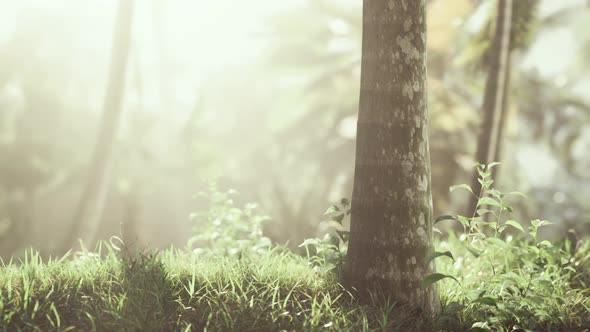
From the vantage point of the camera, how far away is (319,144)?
2630 centimetres

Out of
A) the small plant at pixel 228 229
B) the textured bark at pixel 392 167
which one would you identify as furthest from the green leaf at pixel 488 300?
the small plant at pixel 228 229

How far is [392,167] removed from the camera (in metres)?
4.75

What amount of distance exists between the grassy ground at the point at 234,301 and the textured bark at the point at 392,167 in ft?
Answer: 0.74

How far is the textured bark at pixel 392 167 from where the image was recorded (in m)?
4.73

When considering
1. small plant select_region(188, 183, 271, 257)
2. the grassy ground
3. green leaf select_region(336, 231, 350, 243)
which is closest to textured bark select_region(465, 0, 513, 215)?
the grassy ground

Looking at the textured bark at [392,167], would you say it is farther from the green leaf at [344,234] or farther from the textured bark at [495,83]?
the textured bark at [495,83]

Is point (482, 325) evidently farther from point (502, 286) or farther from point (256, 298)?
point (256, 298)

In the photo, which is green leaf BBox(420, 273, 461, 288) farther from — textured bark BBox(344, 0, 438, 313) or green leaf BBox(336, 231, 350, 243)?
green leaf BBox(336, 231, 350, 243)

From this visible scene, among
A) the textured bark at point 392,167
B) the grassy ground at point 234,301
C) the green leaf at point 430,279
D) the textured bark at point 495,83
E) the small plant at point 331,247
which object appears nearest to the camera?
the grassy ground at point 234,301

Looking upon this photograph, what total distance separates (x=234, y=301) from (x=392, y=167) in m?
1.52

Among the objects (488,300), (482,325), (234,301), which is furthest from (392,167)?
(234,301)

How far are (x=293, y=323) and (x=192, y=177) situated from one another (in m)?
24.1

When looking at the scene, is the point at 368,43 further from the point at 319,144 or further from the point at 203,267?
the point at 319,144

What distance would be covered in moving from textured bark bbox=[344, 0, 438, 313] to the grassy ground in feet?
0.74
